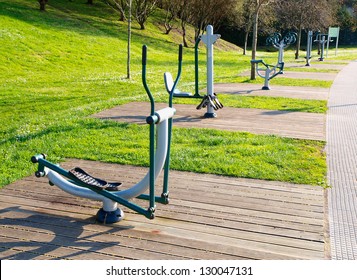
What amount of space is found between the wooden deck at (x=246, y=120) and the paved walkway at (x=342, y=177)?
0.31 meters

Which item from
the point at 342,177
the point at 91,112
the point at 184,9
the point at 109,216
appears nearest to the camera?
the point at 109,216

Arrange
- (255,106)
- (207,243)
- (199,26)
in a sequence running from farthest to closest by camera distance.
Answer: (199,26)
(255,106)
(207,243)

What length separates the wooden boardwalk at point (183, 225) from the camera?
11.4ft

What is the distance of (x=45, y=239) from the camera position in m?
3.63

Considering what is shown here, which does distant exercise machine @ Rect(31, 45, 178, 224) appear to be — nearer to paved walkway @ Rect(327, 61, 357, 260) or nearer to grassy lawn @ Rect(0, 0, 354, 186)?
grassy lawn @ Rect(0, 0, 354, 186)

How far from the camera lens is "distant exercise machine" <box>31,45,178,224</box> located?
3.63 m

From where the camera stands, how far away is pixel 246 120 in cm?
868

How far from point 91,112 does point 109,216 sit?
5395 mm

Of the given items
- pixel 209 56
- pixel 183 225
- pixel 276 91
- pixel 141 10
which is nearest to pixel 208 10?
pixel 141 10

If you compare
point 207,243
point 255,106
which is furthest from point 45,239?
point 255,106

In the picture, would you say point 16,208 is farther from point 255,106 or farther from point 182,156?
point 255,106

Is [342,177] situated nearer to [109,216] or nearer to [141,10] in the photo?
[109,216]

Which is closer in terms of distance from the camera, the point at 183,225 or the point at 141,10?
the point at 183,225

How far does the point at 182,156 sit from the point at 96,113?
3.56 m
